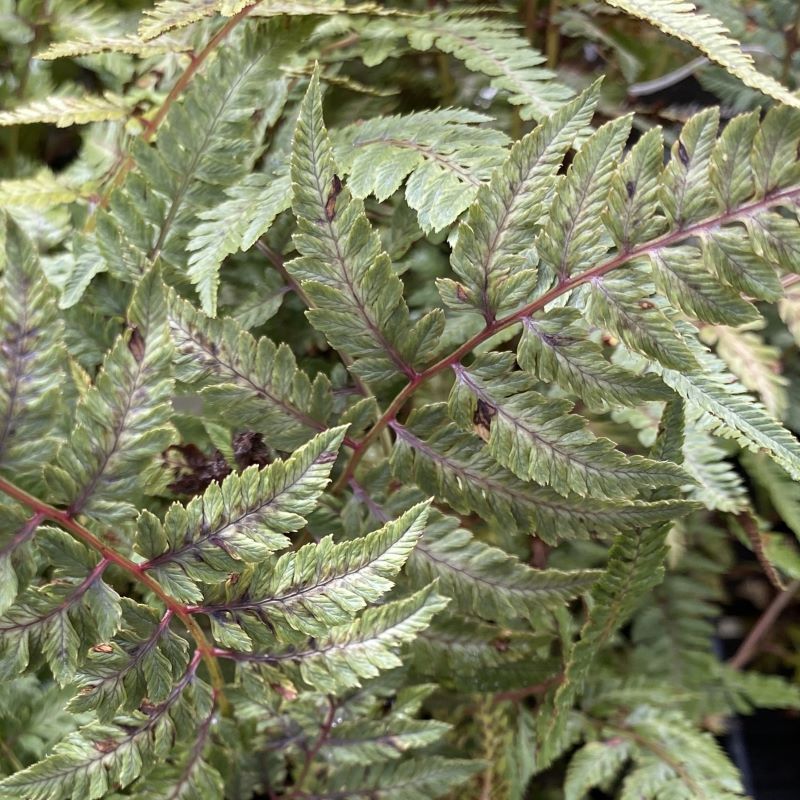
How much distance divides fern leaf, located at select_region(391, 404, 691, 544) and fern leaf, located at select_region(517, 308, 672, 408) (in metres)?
0.09

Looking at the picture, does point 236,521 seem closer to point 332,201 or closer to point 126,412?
point 126,412

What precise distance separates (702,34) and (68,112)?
63 cm

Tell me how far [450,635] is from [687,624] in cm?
51

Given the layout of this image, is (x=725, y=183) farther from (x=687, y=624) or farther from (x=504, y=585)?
(x=687, y=624)

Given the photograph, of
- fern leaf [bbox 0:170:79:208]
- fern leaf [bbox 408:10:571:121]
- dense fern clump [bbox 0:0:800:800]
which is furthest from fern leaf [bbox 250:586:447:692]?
fern leaf [bbox 0:170:79:208]

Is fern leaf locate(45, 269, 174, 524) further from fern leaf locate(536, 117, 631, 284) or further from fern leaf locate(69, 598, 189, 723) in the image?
fern leaf locate(536, 117, 631, 284)

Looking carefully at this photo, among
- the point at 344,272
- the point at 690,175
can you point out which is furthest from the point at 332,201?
the point at 690,175

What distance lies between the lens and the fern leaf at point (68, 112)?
0.82 m

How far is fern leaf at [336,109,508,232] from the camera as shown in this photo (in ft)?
2.15

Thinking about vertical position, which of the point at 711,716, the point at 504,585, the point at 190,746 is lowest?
the point at 711,716

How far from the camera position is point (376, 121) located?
77 centimetres

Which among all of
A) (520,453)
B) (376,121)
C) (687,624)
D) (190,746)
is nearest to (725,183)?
(520,453)

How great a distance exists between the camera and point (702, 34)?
25.9 inches

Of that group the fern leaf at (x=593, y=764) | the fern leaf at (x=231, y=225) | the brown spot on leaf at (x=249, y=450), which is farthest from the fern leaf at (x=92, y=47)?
the fern leaf at (x=593, y=764)
